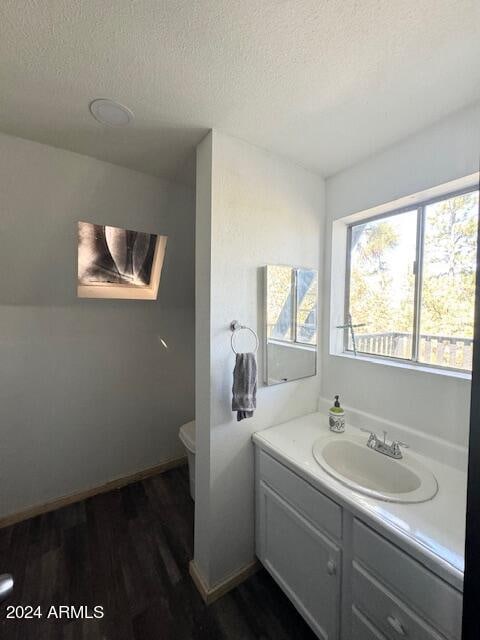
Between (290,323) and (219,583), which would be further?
(290,323)

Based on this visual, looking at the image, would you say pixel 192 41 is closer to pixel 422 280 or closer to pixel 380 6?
pixel 380 6

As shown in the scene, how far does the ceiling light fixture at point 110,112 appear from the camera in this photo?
1.13 metres

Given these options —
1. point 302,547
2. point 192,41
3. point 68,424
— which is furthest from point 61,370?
point 192,41

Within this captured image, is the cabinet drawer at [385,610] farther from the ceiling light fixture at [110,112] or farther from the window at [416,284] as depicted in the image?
the ceiling light fixture at [110,112]

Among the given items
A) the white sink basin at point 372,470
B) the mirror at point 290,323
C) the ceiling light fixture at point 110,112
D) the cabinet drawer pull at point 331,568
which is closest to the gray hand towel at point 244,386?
→ the mirror at point 290,323

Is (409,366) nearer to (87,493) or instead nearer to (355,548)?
(355,548)

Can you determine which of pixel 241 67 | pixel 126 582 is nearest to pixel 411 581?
pixel 126 582

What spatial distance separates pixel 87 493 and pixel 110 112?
99.5 inches

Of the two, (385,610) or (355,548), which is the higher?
(355,548)

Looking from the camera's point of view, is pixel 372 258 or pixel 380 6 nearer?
pixel 380 6

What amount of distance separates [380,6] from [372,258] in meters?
1.12

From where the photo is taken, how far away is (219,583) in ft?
4.45

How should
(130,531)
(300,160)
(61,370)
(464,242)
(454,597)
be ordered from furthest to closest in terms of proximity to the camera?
(61,370), (130,531), (300,160), (464,242), (454,597)

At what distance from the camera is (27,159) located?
1.41 metres
